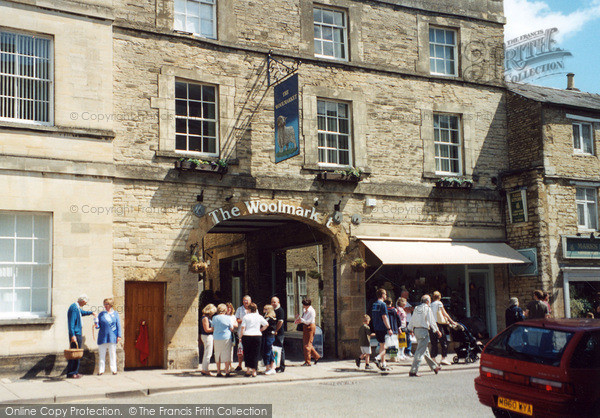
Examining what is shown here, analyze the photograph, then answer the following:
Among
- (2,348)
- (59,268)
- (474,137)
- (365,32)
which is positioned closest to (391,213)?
(474,137)

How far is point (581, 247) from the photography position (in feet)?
63.8

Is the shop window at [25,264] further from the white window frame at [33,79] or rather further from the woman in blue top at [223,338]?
the woman in blue top at [223,338]

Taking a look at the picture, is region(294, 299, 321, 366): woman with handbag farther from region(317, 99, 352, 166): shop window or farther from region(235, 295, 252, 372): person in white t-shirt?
region(317, 99, 352, 166): shop window

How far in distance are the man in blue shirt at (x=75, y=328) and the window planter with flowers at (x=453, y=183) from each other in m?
10.2

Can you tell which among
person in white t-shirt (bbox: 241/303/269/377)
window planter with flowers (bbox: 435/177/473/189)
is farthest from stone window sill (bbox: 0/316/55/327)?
window planter with flowers (bbox: 435/177/473/189)

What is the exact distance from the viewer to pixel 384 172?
1822 centimetres

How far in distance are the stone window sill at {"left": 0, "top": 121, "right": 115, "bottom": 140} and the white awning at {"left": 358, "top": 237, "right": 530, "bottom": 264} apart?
23.4 ft

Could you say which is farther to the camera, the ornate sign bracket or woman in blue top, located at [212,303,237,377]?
the ornate sign bracket

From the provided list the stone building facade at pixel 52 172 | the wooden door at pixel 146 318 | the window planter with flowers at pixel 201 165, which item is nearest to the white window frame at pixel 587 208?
the window planter with flowers at pixel 201 165

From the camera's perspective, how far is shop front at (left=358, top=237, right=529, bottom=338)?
57.3 feet

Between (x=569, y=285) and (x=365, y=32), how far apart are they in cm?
943

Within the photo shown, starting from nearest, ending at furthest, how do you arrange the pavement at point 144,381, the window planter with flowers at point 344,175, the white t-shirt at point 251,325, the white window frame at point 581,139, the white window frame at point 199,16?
the pavement at point 144,381 < the white t-shirt at point 251,325 < the white window frame at point 199,16 < the window planter with flowers at point 344,175 < the white window frame at point 581,139

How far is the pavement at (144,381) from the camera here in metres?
11.0

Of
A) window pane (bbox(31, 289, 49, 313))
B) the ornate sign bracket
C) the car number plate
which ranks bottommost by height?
the car number plate
